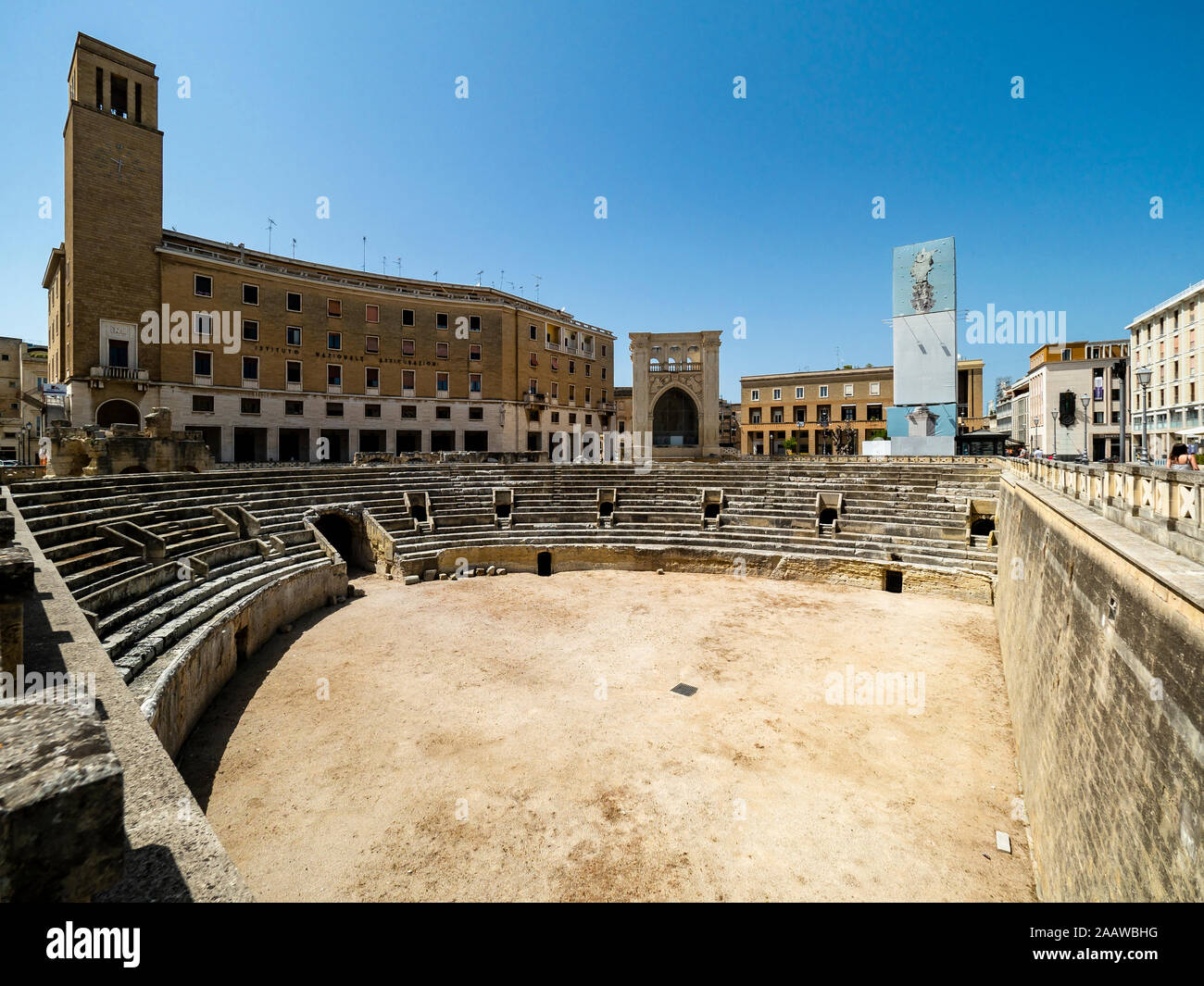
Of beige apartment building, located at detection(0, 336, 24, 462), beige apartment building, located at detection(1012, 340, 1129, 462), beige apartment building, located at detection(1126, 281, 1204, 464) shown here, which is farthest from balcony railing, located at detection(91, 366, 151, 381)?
beige apartment building, located at detection(1012, 340, 1129, 462)

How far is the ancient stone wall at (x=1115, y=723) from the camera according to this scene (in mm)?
3914

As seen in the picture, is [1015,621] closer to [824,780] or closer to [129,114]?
[824,780]

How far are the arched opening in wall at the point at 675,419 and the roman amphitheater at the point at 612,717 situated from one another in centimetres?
2550

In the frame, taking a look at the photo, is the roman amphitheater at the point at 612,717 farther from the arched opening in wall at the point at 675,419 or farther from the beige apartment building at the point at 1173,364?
the beige apartment building at the point at 1173,364

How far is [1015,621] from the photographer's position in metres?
11.9

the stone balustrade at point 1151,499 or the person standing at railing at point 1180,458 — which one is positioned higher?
the person standing at railing at point 1180,458

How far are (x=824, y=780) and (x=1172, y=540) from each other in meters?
5.31

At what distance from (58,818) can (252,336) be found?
4136 cm

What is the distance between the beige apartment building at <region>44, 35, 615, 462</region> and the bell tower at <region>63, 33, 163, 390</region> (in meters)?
0.08

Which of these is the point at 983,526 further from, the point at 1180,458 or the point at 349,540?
the point at 349,540

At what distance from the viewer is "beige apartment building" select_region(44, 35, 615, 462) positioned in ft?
101
